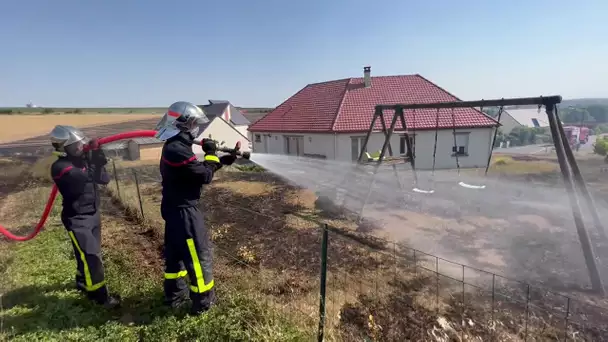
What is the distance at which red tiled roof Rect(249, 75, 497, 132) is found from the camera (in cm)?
1808

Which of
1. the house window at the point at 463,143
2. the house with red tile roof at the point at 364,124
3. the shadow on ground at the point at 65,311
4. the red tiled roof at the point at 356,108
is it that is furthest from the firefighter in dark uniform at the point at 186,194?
the house window at the point at 463,143

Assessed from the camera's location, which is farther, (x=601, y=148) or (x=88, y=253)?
(x=601, y=148)

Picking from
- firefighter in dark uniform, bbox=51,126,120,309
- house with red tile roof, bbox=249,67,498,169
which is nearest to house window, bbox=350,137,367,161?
house with red tile roof, bbox=249,67,498,169

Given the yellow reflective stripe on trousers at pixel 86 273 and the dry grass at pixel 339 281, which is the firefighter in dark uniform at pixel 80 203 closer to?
the yellow reflective stripe on trousers at pixel 86 273

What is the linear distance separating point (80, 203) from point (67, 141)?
0.73 m

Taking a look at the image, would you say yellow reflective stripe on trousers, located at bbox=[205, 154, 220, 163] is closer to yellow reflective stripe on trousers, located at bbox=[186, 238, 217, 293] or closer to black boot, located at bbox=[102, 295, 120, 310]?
yellow reflective stripe on trousers, located at bbox=[186, 238, 217, 293]

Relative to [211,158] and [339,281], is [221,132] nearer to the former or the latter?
[339,281]

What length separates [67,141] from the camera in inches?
152

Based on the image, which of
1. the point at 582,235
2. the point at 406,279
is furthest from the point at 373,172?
the point at 582,235

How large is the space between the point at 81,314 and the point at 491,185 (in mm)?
13925

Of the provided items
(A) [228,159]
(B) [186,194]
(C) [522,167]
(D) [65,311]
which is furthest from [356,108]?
(D) [65,311]

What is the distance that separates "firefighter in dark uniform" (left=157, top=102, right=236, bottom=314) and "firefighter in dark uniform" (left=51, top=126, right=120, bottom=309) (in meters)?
1.00

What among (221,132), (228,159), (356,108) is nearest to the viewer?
(228,159)

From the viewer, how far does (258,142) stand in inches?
906
